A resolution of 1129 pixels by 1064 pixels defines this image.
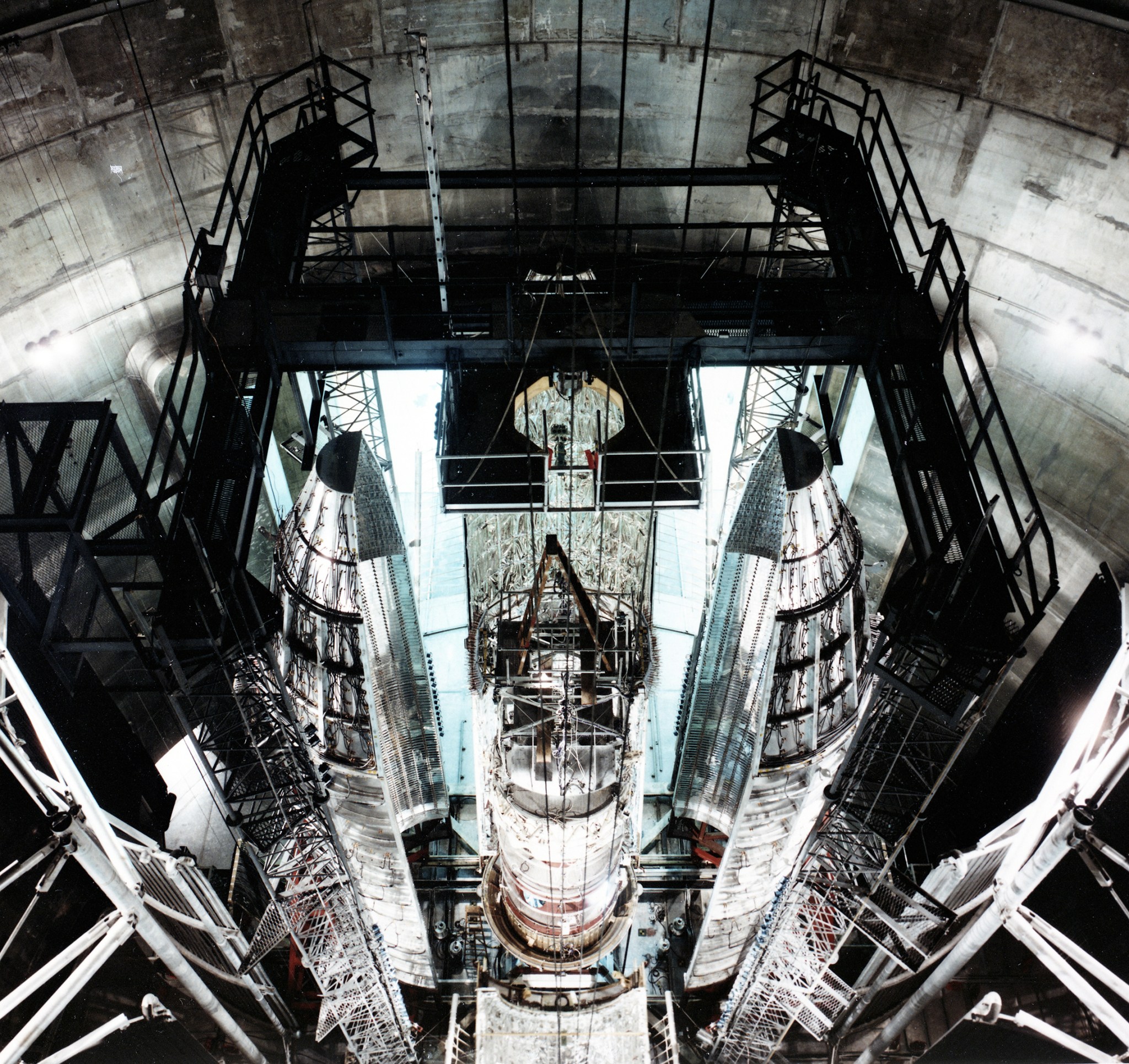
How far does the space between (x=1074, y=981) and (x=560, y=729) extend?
685 centimetres

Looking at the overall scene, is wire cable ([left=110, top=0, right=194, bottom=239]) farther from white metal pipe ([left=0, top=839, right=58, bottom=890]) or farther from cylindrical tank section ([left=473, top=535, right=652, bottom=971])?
white metal pipe ([left=0, top=839, right=58, bottom=890])

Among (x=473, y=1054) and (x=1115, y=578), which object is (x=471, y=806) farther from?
(x=1115, y=578)

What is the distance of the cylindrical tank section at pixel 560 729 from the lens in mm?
12211

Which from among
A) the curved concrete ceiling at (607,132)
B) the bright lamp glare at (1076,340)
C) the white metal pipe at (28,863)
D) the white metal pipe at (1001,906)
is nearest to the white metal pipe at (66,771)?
the white metal pipe at (28,863)

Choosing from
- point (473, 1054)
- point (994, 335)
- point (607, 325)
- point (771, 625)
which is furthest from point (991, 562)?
point (473, 1054)

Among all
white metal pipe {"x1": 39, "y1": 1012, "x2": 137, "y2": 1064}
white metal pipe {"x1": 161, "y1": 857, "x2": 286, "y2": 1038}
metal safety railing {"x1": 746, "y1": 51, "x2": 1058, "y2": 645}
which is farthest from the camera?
white metal pipe {"x1": 161, "y1": 857, "x2": 286, "y2": 1038}

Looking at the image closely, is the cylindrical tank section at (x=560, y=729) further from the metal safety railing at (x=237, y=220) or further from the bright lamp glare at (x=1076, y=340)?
the bright lamp glare at (x=1076, y=340)

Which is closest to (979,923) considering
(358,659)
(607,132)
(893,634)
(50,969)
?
(893,634)

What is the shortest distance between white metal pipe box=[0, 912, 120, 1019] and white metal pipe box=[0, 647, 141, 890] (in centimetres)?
65

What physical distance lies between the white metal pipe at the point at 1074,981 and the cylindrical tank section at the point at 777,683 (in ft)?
13.3

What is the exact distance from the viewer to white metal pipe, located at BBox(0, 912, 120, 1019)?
33.6 feet

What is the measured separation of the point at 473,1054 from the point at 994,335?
Result: 16.6 meters

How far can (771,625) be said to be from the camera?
1408 centimetres

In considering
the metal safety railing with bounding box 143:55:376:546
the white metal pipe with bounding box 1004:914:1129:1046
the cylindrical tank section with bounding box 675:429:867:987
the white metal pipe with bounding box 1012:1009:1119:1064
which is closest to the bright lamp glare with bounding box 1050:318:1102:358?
the cylindrical tank section with bounding box 675:429:867:987
